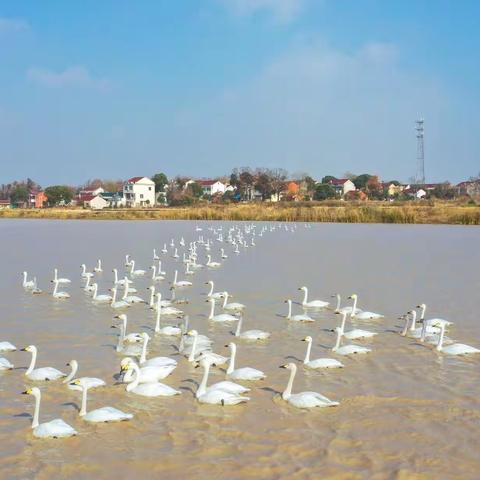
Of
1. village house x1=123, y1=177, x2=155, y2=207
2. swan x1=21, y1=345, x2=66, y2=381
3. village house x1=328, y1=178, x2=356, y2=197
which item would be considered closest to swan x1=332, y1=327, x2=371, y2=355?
swan x1=21, y1=345, x2=66, y2=381

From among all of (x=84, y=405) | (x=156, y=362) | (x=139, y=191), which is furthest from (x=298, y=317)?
(x=139, y=191)

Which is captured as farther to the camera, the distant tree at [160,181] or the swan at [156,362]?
the distant tree at [160,181]

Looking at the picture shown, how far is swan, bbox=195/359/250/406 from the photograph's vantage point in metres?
9.31

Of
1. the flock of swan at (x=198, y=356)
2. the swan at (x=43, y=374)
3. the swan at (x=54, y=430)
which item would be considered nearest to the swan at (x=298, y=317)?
the flock of swan at (x=198, y=356)

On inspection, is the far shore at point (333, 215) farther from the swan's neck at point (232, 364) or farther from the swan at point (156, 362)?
the swan at point (156, 362)

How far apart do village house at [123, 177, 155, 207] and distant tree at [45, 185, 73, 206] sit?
13195 mm

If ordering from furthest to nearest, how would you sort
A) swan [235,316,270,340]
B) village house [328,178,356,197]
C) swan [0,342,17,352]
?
village house [328,178,356,197], swan [235,316,270,340], swan [0,342,17,352]

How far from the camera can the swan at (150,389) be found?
9.64 metres

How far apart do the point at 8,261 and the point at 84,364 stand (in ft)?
57.6

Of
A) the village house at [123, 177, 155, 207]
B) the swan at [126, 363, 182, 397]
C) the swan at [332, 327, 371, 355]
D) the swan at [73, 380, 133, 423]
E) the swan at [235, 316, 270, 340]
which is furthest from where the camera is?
the village house at [123, 177, 155, 207]

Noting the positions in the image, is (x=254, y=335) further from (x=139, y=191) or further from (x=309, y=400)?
(x=139, y=191)

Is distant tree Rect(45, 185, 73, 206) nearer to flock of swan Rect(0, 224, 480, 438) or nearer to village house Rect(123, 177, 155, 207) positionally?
village house Rect(123, 177, 155, 207)

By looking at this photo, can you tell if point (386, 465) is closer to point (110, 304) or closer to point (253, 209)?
point (110, 304)

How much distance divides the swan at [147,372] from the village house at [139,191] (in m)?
110
